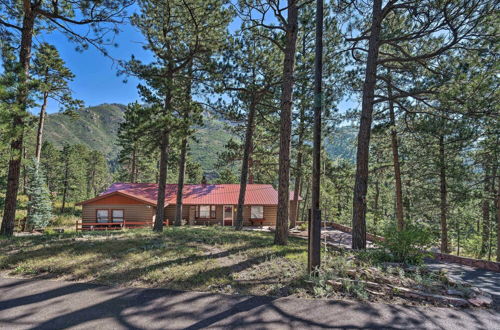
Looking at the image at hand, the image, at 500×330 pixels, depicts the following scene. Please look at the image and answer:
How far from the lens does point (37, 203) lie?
18250mm

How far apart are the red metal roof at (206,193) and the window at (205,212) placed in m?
0.67

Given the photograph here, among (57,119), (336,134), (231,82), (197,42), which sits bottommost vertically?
(336,134)

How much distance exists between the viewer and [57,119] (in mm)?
161500

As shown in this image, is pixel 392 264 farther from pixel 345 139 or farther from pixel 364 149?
pixel 345 139

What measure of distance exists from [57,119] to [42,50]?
7834 inches

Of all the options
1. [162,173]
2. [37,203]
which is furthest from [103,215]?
[162,173]

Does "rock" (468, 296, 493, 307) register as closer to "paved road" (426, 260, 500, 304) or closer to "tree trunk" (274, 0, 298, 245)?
"paved road" (426, 260, 500, 304)

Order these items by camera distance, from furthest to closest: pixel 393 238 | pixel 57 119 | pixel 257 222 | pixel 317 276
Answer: pixel 57 119, pixel 257 222, pixel 393 238, pixel 317 276

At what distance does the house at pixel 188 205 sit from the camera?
1769 cm

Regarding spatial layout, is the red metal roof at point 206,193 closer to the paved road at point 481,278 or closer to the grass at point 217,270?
the grass at point 217,270

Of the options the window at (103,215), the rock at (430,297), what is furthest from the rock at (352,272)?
the window at (103,215)

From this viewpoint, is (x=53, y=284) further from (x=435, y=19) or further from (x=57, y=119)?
(x=57, y=119)

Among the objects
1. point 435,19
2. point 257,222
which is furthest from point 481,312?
point 257,222

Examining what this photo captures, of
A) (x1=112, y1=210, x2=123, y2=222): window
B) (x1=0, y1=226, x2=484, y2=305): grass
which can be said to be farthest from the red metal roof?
(x1=0, y1=226, x2=484, y2=305): grass
